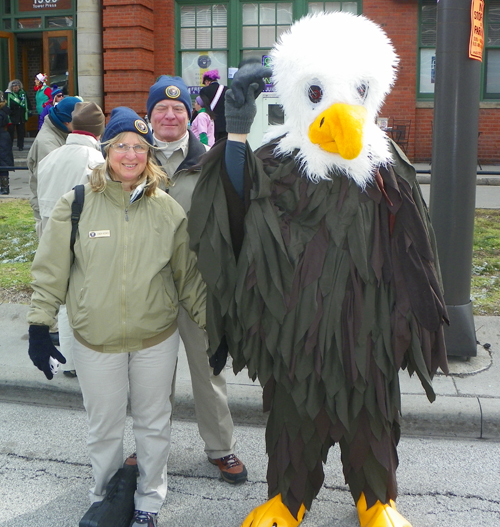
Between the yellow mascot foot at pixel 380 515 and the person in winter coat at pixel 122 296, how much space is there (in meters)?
0.85

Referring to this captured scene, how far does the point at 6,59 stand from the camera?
1560cm

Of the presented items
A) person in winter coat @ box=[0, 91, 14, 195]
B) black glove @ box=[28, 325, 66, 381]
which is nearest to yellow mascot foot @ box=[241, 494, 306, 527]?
black glove @ box=[28, 325, 66, 381]

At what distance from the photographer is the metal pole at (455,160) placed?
3947 mm

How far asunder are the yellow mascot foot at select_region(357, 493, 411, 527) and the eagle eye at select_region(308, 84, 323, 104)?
5.22 feet

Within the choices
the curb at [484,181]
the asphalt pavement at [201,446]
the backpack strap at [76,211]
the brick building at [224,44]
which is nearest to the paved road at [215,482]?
the asphalt pavement at [201,446]

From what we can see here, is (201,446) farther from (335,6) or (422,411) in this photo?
(335,6)

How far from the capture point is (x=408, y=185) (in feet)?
8.00

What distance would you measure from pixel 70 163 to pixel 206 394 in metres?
1.53

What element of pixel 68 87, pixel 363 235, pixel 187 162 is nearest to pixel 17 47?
pixel 68 87

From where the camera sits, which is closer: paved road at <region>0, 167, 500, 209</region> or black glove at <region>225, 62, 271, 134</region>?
black glove at <region>225, 62, 271, 134</region>

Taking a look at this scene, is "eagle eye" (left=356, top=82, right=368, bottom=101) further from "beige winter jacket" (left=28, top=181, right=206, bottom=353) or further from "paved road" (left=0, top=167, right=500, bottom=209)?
"paved road" (left=0, top=167, right=500, bottom=209)

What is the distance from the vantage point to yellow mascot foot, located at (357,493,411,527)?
2.59 metres

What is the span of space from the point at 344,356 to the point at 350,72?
103cm

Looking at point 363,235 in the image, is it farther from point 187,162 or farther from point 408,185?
point 187,162
